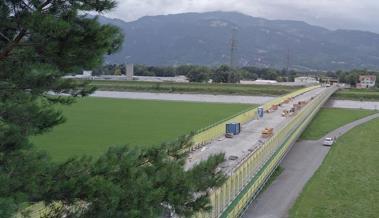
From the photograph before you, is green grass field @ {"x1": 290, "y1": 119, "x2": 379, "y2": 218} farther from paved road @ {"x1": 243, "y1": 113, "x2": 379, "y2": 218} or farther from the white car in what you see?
the white car

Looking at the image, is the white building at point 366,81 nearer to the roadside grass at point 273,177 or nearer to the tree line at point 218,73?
the tree line at point 218,73

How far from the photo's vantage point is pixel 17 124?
23.1 feet

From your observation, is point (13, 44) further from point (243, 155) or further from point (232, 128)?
point (232, 128)

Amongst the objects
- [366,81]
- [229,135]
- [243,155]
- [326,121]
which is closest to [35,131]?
[243,155]

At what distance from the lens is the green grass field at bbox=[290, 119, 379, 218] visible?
20562mm

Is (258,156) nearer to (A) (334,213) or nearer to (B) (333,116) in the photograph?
(A) (334,213)

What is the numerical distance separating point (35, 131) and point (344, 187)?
1986 centimetres

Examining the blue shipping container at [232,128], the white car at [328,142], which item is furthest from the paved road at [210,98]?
the blue shipping container at [232,128]

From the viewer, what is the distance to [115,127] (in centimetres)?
4634

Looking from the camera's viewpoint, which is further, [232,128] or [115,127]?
[115,127]

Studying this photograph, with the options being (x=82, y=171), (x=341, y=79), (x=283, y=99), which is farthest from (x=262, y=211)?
(x=341, y=79)

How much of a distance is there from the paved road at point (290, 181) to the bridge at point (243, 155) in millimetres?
549

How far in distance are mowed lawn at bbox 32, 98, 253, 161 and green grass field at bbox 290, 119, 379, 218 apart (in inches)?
265

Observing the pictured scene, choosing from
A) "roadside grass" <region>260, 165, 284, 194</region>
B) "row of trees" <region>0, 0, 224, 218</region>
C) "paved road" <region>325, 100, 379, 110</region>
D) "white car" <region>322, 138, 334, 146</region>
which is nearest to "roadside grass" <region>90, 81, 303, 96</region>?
"paved road" <region>325, 100, 379, 110</region>
